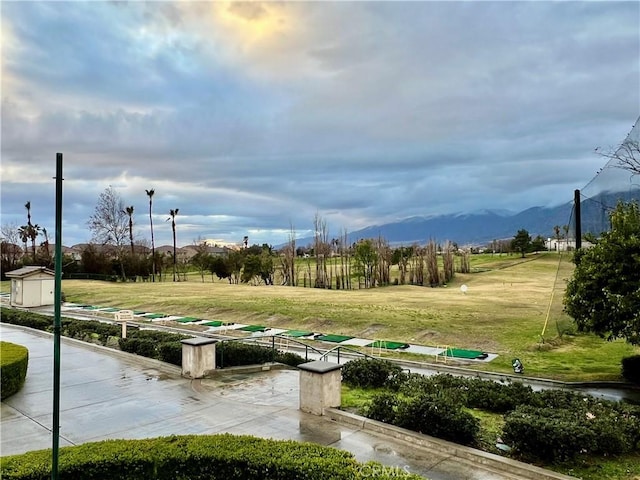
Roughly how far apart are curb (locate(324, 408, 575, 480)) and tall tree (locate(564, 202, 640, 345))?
16.7ft

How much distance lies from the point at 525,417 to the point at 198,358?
6685 mm

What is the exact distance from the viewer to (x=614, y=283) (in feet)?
31.2

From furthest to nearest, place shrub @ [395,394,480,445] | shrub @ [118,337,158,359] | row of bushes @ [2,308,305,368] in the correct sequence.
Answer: shrub @ [118,337,158,359] < row of bushes @ [2,308,305,368] < shrub @ [395,394,480,445]

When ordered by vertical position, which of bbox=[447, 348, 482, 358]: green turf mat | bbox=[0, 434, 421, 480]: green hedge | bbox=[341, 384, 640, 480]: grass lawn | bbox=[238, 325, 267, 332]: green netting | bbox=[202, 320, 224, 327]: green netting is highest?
bbox=[0, 434, 421, 480]: green hedge

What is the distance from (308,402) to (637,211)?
324 inches

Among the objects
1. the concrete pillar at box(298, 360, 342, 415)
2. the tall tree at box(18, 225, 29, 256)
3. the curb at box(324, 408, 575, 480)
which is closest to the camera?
the curb at box(324, 408, 575, 480)

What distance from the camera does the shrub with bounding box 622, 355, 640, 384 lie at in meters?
10.6

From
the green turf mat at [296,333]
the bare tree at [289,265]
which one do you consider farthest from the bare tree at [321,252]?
the green turf mat at [296,333]

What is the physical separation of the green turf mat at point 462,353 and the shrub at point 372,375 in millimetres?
4515

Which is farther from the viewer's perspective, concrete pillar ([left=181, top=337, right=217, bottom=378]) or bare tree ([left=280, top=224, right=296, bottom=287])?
bare tree ([left=280, top=224, right=296, bottom=287])

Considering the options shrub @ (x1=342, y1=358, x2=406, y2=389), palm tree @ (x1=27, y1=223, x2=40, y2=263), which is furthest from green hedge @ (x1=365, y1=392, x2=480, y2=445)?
palm tree @ (x1=27, y1=223, x2=40, y2=263)

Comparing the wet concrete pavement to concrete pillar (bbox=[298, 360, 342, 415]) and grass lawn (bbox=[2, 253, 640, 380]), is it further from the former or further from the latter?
grass lawn (bbox=[2, 253, 640, 380])

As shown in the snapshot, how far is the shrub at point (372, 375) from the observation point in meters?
9.41

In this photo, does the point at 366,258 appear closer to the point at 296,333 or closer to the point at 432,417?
the point at 296,333
